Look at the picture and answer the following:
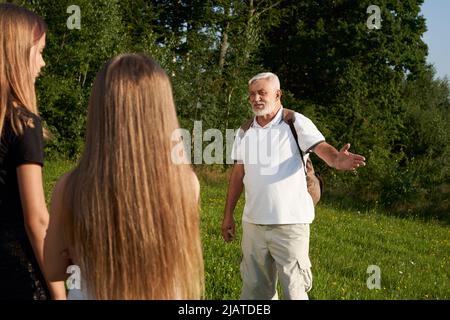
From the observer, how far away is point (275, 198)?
14.0 ft

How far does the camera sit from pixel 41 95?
20344mm

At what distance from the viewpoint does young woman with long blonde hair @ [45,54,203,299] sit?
1.97m

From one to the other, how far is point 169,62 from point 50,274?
2205 centimetres

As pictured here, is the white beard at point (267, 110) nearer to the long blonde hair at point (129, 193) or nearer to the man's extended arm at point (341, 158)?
the man's extended arm at point (341, 158)

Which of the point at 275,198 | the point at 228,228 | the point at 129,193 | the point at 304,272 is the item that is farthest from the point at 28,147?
the point at 228,228

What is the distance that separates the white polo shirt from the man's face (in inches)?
3.9

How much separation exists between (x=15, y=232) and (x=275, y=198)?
87.1 inches

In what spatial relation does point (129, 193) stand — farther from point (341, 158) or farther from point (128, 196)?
point (341, 158)

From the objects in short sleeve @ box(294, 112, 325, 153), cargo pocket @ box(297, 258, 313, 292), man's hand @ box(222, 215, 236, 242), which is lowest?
cargo pocket @ box(297, 258, 313, 292)

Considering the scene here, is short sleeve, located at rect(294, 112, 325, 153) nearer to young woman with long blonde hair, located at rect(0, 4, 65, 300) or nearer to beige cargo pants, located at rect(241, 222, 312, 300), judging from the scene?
beige cargo pants, located at rect(241, 222, 312, 300)

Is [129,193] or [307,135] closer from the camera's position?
[129,193]

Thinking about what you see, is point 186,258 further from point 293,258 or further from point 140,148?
point 293,258

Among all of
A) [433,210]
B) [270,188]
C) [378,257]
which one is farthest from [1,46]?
[433,210]

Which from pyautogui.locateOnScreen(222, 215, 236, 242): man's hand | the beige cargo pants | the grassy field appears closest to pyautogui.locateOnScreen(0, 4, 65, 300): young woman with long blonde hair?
the beige cargo pants
